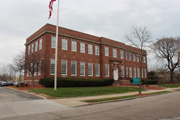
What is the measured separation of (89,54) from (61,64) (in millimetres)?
6321

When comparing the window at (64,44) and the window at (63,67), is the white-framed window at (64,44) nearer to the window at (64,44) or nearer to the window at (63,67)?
the window at (64,44)

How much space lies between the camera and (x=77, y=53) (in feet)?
88.7

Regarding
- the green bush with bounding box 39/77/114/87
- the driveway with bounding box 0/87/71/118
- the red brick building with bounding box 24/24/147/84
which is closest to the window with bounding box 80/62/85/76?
the red brick building with bounding box 24/24/147/84

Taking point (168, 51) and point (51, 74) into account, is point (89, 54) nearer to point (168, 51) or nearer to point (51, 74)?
point (51, 74)

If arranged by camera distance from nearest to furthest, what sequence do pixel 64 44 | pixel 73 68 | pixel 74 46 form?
1. pixel 64 44
2. pixel 73 68
3. pixel 74 46

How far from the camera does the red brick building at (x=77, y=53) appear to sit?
78.2ft

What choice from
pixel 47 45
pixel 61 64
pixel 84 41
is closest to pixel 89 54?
pixel 84 41

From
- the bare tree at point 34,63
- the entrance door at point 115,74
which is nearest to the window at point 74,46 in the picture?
the bare tree at point 34,63

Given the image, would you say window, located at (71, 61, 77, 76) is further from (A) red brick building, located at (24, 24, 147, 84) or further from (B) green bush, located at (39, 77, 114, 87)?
(B) green bush, located at (39, 77, 114, 87)

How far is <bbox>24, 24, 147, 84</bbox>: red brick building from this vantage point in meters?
23.8

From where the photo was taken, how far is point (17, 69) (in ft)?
78.0

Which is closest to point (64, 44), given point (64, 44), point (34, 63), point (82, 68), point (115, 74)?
point (64, 44)

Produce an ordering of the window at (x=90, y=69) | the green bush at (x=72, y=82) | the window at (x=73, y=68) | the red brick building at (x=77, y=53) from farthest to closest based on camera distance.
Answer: the window at (x=90, y=69) → the window at (x=73, y=68) → the red brick building at (x=77, y=53) → the green bush at (x=72, y=82)

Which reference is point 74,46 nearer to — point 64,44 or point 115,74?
point 64,44
